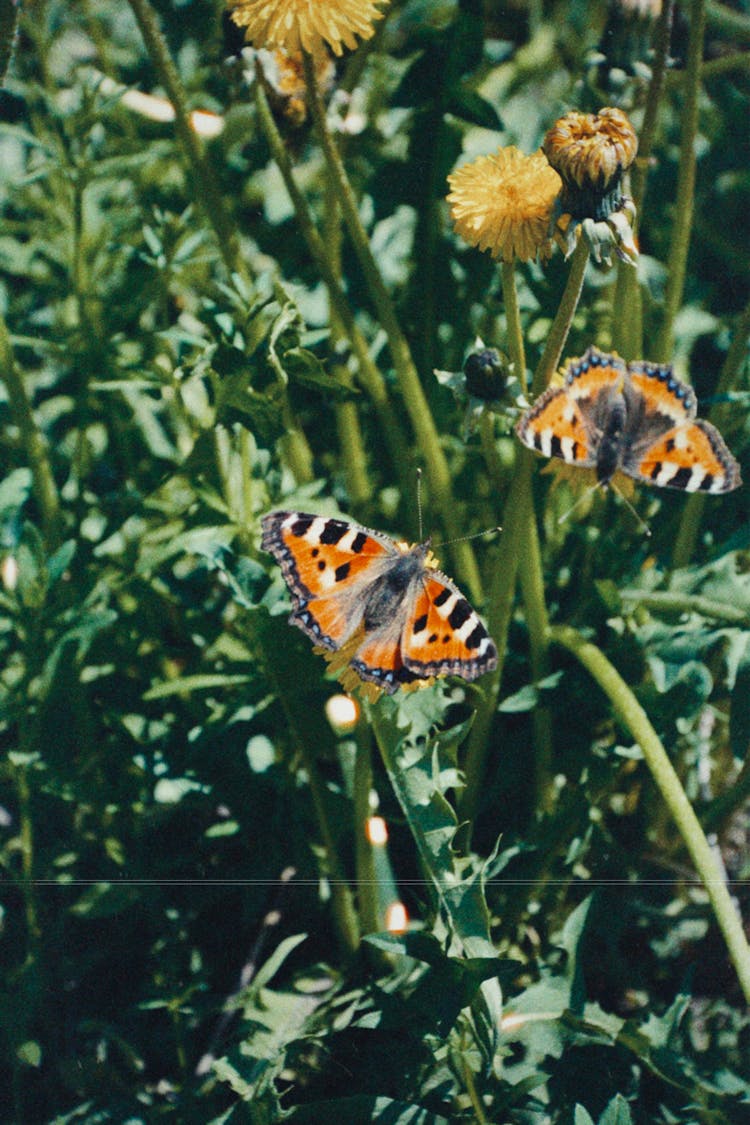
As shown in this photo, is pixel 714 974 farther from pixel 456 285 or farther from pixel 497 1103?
pixel 456 285

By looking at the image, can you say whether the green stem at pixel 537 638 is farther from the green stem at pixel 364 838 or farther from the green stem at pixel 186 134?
the green stem at pixel 186 134

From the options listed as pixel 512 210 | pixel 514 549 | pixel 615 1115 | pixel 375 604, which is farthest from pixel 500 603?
pixel 615 1115

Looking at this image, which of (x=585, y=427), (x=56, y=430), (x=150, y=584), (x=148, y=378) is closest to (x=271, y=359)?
(x=148, y=378)

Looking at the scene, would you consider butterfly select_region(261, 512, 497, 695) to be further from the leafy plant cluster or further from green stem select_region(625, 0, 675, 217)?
green stem select_region(625, 0, 675, 217)

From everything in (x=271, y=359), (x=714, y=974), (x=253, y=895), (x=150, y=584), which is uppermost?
(x=271, y=359)

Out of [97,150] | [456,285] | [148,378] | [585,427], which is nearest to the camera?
[585,427]

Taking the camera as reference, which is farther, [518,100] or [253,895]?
[518,100]
